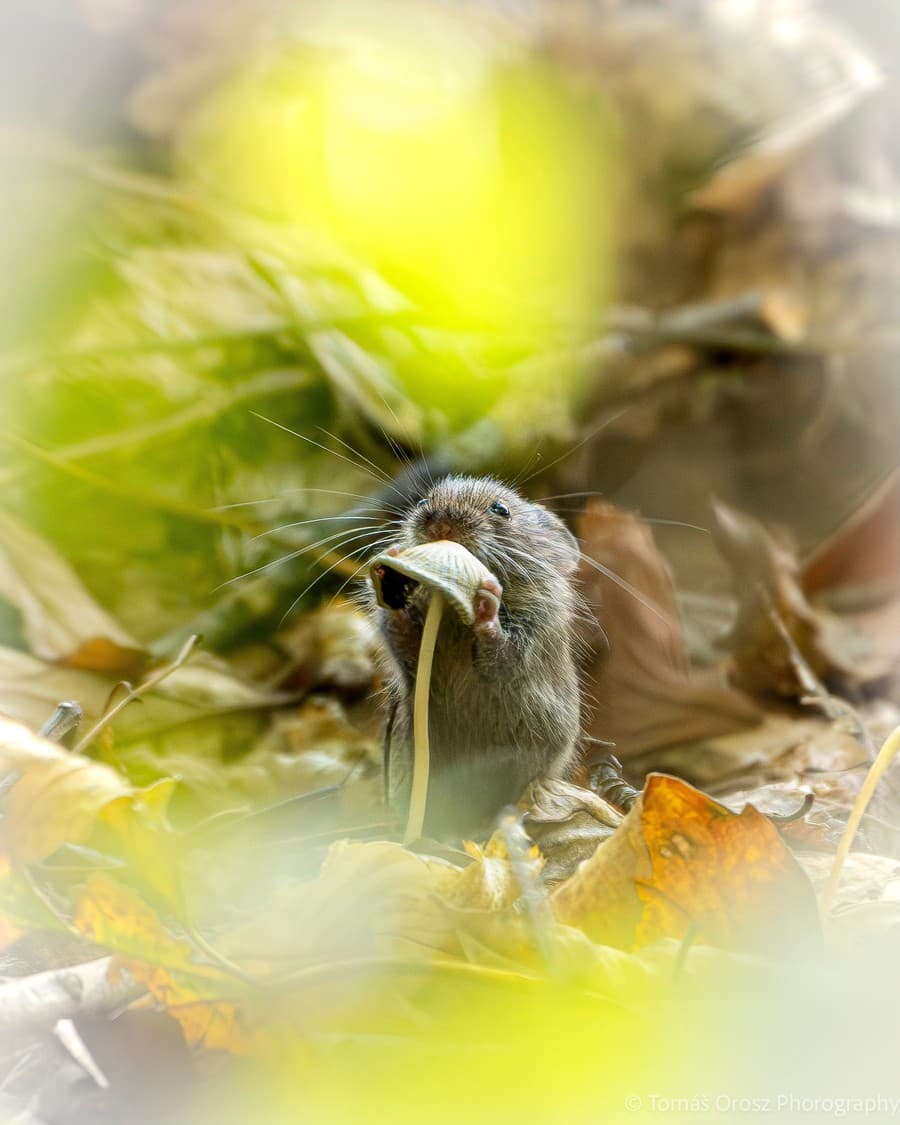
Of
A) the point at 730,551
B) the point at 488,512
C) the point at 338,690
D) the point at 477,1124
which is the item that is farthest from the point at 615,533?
the point at 477,1124

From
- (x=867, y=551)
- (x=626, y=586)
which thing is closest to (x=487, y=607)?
(x=626, y=586)

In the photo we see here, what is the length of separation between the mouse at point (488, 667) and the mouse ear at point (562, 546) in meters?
0.01

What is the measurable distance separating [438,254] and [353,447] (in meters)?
0.67

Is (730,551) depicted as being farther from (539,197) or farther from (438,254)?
(539,197)

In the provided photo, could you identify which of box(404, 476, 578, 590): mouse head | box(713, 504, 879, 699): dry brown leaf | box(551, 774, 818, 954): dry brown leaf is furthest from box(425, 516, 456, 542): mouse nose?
box(713, 504, 879, 699): dry brown leaf

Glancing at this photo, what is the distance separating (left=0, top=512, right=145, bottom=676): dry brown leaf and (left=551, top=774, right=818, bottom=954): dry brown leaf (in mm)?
1312

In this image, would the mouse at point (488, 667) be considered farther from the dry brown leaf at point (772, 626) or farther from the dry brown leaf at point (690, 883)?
the dry brown leaf at point (772, 626)

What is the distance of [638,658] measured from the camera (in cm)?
213

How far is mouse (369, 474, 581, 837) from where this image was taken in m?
1.74

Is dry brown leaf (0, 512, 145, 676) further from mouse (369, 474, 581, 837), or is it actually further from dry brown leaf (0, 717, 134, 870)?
dry brown leaf (0, 717, 134, 870)

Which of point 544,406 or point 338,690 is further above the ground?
point 544,406

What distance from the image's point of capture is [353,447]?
10.1ft

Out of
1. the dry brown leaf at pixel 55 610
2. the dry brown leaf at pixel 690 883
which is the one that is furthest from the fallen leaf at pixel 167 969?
the dry brown leaf at pixel 55 610

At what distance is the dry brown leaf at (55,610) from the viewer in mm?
2252
